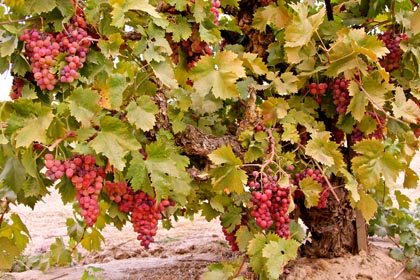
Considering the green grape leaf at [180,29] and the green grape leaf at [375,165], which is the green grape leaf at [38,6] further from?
the green grape leaf at [375,165]

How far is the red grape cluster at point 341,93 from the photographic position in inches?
105

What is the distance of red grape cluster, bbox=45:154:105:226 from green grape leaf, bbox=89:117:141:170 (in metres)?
0.12

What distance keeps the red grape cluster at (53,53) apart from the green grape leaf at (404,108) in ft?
4.86

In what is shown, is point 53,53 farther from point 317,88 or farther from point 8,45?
point 317,88

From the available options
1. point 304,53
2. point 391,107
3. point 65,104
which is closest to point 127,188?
point 65,104

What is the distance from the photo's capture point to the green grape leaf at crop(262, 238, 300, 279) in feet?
7.67

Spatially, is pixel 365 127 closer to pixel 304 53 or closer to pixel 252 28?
pixel 304 53

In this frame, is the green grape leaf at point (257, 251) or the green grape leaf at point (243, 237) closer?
the green grape leaf at point (257, 251)

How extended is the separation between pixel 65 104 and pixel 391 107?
1633 mm

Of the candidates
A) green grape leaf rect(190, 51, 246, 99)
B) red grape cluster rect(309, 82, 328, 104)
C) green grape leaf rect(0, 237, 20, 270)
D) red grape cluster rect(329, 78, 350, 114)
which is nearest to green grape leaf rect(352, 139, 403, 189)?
red grape cluster rect(329, 78, 350, 114)

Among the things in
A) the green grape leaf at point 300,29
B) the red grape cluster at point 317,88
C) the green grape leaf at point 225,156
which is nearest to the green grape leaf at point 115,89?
the green grape leaf at point 225,156

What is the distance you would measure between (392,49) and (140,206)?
1512 millimetres

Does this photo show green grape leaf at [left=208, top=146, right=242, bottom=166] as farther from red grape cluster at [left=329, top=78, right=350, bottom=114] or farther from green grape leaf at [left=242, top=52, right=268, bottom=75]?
red grape cluster at [left=329, top=78, right=350, bottom=114]

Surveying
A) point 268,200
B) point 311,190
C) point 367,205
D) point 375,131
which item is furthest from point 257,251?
point 375,131
